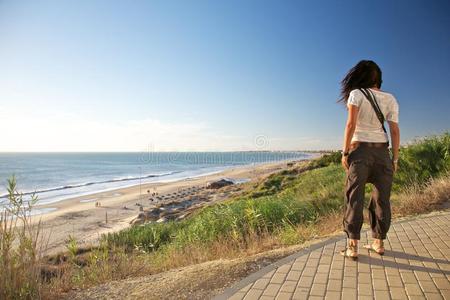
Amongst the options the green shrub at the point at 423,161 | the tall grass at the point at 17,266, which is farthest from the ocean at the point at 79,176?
the green shrub at the point at 423,161

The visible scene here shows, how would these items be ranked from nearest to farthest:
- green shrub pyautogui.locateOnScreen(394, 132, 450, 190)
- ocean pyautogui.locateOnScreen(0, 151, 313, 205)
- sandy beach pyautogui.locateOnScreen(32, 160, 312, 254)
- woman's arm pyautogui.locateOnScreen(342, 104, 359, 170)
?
woman's arm pyautogui.locateOnScreen(342, 104, 359, 170)
green shrub pyautogui.locateOnScreen(394, 132, 450, 190)
sandy beach pyautogui.locateOnScreen(32, 160, 312, 254)
ocean pyautogui.locateOnScreen(0, 151, 313, 205)

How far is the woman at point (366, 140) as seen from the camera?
375 cm

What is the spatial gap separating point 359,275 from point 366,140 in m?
1.42

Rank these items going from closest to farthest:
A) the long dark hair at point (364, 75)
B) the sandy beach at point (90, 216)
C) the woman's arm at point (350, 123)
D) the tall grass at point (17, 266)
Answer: the tall grass at point (17, 266)
the woman's arm at point (350, 123)
the long dark hair at point (364, 75)
the sandy beach at point (90, 216)

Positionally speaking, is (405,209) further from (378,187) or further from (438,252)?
(378,187)

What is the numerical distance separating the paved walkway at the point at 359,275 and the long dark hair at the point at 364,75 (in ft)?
6.53

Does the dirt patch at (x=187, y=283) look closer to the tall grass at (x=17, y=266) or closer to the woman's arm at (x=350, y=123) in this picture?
the tall grass at (x=17, y=266)

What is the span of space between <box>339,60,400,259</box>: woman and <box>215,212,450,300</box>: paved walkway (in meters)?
0.43

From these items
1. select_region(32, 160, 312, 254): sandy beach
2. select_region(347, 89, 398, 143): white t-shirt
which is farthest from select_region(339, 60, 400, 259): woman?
select_region(32, 160, 312, 254): sandy beach

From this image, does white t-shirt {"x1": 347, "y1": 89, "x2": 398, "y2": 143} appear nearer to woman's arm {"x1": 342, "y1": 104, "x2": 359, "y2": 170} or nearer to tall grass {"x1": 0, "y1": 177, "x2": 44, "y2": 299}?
woman's arm {"x1": 342, "y1": 104, "x2": 359, "y2": 170}

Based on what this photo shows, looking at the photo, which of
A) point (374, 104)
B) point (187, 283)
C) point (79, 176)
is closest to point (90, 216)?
point (187, 283)

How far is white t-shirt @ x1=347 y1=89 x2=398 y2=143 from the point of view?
3.74 meters

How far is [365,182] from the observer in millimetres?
3834

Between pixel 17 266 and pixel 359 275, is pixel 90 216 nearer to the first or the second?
pixel 17 266
